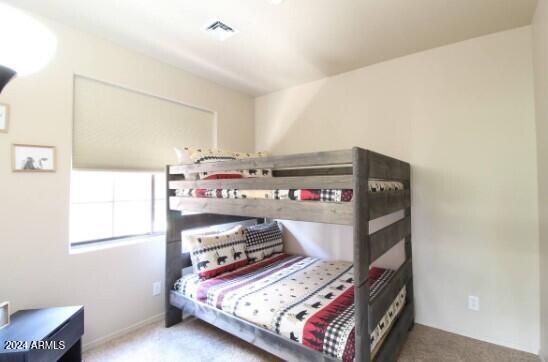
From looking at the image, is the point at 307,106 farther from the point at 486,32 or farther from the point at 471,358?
the point at 471,358

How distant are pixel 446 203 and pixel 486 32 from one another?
135 cm

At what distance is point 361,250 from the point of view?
1.39 meters

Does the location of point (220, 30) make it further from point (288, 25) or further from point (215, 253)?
point (215, 253)

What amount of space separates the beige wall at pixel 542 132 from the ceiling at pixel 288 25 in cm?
20

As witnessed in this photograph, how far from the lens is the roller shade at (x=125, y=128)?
2.08 metres

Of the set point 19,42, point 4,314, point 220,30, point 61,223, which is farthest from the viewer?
point 220,30

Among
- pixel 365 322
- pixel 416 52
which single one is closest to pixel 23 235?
pixel 365 322

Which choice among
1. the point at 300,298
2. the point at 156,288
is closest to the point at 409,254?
the point at 300,298

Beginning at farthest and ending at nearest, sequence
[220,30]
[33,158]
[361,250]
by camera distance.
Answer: [220,30] → [33,158] → [361,250]

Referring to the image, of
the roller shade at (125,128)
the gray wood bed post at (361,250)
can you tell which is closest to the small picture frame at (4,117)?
the roller shade at (125,128)

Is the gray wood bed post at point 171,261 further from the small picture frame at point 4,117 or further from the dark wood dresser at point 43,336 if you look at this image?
the small picture frame at point 4,117

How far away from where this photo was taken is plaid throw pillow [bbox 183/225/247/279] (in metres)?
2.34

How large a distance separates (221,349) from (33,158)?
188cm

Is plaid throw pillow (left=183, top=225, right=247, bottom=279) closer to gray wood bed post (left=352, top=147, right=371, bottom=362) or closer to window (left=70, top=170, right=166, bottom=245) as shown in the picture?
window (left=70, top=170, right=166, bottom=245)
